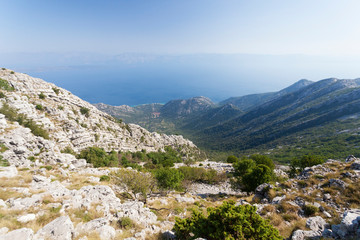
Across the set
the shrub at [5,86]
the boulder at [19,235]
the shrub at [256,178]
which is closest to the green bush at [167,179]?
the shrub at [256,178]

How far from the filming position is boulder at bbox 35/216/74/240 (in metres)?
9.09

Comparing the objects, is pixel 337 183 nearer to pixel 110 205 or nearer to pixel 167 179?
pixel 167 179

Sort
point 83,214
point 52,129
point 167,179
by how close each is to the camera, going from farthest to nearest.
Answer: point 52,129
point 167,179
point 83,214

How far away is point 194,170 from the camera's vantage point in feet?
145

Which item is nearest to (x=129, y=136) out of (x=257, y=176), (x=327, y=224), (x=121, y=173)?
Result: (x=121, y=173)

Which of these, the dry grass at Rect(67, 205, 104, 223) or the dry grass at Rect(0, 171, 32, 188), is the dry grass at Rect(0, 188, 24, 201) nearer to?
the dry grass at Rect(0, 171, 32, 188)

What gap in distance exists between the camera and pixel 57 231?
30.8 feet

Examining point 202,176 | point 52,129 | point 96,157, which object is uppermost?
point 52,129

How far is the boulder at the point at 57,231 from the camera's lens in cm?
909

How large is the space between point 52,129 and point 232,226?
194 ft

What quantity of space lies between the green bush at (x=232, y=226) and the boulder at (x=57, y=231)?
7284 millimetres

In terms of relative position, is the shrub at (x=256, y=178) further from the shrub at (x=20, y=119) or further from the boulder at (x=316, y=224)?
the shrub at (x=20, y=119)

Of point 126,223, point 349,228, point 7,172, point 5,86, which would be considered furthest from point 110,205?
point 5,86

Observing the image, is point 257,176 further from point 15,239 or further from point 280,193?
point 15,239
